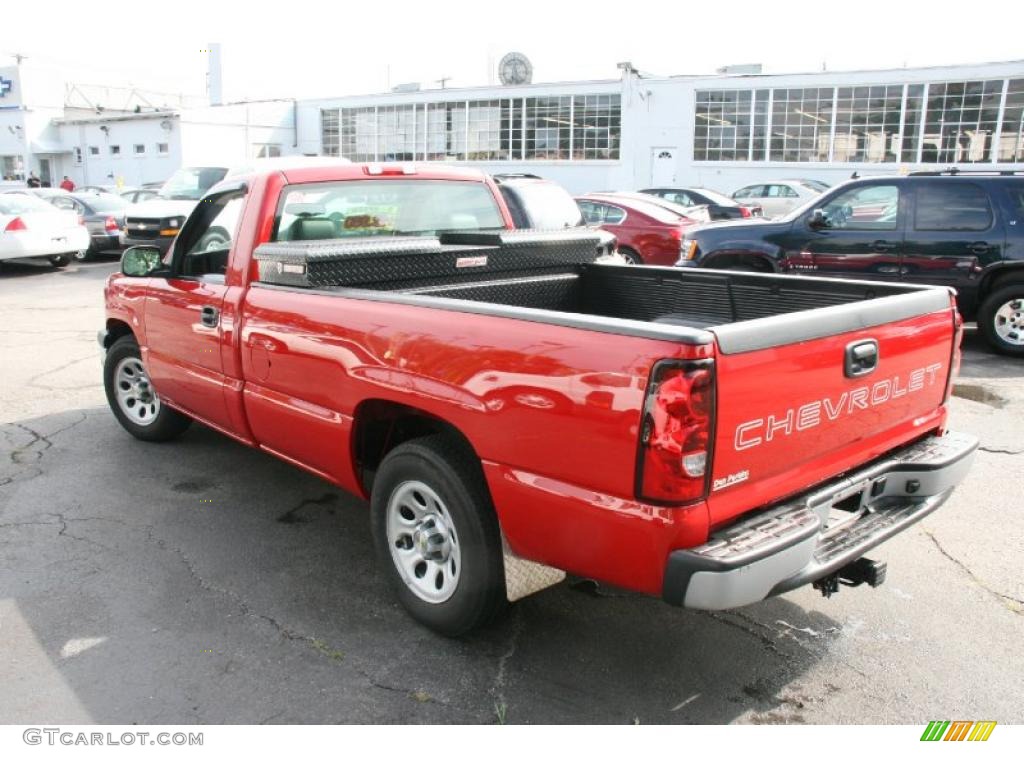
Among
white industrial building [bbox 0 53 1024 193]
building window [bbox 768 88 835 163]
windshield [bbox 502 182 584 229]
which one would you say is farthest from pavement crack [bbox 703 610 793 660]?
building window [bbox 768 88 835 163]

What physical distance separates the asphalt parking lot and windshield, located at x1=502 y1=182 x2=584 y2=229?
6.22m

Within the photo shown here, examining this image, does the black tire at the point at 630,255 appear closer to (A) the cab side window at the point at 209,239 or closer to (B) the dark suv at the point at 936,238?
(B) the dark suv at the point at 936,238

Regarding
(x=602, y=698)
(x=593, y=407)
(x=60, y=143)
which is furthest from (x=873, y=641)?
(x=60, y=143)

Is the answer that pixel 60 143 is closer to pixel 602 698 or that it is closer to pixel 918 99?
pixel 918 99

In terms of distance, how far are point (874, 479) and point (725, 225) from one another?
7466 millimetres

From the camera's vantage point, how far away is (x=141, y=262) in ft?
17.1

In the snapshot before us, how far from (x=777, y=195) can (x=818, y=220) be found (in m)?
15.1

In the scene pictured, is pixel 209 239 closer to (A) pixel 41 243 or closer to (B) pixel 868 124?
(A) pixel 41 243

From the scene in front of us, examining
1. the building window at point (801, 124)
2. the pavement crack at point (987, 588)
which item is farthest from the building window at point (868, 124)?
the pavement crack at point (987, 588)

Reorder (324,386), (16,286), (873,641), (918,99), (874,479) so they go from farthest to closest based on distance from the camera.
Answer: (918,99), (16,286), (324,386), (873,641), (874,479)

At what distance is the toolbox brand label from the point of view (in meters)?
2.72

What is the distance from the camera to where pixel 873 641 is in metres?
3.48

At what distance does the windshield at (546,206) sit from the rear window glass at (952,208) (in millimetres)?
4081

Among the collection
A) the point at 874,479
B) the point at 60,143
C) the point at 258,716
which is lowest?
the point at 258,716
